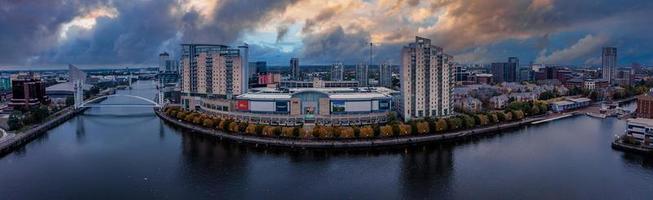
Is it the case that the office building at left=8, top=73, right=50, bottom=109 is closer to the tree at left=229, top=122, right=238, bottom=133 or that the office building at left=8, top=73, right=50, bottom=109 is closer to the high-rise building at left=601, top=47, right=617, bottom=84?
the tree at left=229, top=122, right=238, bottom=133

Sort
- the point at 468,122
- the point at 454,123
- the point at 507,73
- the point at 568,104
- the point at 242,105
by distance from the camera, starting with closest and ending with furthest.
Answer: the point at 454,123 < the point at 468,122 < the point at 242,105 < the point at 568,104 < the point at 507,73

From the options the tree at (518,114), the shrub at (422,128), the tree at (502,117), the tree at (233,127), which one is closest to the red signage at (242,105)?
the tree at (233,127)

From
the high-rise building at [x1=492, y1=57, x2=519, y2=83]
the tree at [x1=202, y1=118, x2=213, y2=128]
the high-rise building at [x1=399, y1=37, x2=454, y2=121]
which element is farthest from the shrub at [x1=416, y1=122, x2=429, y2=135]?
the high-rise building at [x1=492, y1=57, x2=519, y2=83]

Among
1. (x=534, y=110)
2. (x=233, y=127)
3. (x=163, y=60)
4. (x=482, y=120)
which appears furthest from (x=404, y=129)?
(x=163, y=60)

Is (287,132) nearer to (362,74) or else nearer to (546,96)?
(546,96)

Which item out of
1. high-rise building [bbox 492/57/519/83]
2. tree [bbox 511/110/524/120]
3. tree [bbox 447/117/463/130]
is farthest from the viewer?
high-rise building [bbox 492/57/519/83]

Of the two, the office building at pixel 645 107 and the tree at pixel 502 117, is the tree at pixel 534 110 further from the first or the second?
the office building at pixel 645 107

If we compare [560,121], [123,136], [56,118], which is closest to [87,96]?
[56,118]
